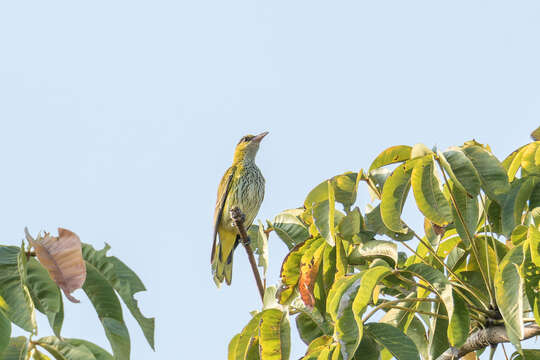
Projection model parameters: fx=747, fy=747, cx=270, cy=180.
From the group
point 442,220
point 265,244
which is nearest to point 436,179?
point 442,220

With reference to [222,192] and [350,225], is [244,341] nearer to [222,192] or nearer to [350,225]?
[350,225]

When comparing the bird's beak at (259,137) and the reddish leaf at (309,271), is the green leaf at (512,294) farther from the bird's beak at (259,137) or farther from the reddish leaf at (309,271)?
the bird's beak at (259,137)

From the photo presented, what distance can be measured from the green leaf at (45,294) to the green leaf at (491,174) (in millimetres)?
1869

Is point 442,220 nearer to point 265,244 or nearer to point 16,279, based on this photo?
point 265,244

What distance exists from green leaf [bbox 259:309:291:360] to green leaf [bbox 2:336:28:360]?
1.15m

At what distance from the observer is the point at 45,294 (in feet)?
8.32

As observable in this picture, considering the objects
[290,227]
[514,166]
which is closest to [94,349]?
[290,227]

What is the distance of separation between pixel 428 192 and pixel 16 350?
1852 mm

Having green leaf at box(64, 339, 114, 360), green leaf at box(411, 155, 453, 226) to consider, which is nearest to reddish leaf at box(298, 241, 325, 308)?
green leaf at box(411, 155, 453, 226)

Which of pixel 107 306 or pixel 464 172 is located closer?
pixel 107 306

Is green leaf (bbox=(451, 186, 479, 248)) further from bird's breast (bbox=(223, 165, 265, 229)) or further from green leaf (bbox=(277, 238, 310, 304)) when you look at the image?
bird's breast (bbox=(223, 165, 265, 229))

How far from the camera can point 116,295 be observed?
2754 mm

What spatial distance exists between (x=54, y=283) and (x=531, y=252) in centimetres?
181

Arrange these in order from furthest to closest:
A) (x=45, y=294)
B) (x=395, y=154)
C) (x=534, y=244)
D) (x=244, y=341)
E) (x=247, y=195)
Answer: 1. (x=247, y=195)
2. (x=244, y=341)
3. (x=395, y=154)
4. (x=534, y=244)
5. (x=45, y=294)
